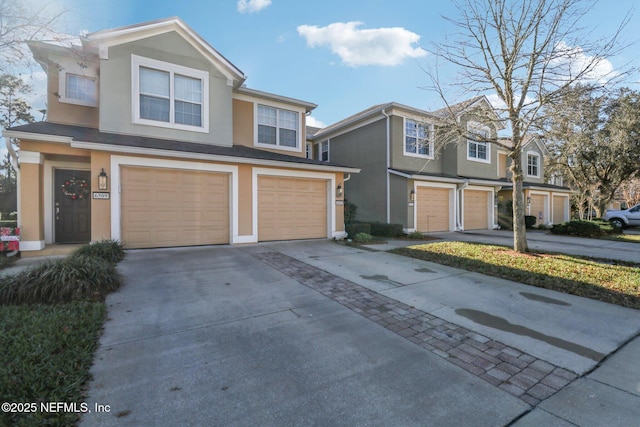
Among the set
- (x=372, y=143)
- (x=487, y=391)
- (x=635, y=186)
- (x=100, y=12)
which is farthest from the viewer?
(x=635, y=186)

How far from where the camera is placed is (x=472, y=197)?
16.6 m

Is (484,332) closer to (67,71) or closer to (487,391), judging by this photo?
(487,391)

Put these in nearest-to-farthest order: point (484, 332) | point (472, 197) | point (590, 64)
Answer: point (484, 332) < point (590, 64) < point (472, 197)

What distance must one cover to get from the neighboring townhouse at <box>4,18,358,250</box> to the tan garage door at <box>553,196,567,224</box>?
19089mm

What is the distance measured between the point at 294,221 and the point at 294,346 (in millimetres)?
7465

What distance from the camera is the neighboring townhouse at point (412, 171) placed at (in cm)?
1414

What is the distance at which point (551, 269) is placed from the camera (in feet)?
22.4

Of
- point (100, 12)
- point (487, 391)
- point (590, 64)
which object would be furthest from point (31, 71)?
point (590, 64)

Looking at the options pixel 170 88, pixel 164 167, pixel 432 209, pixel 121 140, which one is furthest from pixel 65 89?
pixel 432 209

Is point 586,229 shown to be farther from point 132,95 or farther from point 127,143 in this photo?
point 132,95

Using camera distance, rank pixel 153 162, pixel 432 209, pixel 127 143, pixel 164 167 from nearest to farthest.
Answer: pixel 127 143
pixel 153 162
pixel 164 167
pixel 432 209

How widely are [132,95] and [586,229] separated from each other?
2007 centimetres

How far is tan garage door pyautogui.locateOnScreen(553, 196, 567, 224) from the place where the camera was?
21484 mm

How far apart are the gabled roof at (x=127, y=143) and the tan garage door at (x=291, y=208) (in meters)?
0.77
